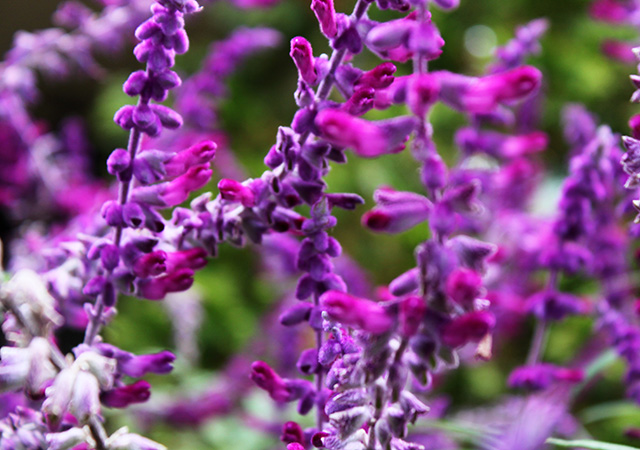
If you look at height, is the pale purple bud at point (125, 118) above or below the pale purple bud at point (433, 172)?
above

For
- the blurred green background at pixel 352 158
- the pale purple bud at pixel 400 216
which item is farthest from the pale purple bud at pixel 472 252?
the blurred green background at pixel 352 158

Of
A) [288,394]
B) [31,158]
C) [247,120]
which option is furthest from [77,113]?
[288,394]

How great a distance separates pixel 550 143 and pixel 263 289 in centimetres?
101

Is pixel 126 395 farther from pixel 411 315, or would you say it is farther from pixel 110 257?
pixel 411 315

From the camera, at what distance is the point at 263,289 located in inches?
74.4

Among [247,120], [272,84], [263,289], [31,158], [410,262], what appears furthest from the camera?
[272,84]

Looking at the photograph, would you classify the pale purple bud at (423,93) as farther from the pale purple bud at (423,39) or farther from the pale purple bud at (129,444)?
the pale purple bud at (129,444)

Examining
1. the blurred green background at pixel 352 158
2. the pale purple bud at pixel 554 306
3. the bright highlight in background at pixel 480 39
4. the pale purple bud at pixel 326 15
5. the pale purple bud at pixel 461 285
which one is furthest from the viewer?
the bright highlight in background at pixel 480 39

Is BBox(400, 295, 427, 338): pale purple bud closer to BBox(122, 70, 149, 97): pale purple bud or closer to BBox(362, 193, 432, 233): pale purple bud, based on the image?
BBox(362, 193, 432, 233): pale purple bud

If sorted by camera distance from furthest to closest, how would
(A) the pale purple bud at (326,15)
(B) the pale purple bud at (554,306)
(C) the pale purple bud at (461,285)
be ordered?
(B) the pale purple bud at (554,306)
(A) the pale purple bud at (326,15)
(C) the pale purple bud at (461,285)

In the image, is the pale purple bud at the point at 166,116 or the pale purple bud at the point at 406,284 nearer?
the pale purple bud at the point at 406,284

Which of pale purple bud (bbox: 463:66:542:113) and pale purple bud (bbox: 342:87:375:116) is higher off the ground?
pale purple bud (bbox: 342:87:375:116)

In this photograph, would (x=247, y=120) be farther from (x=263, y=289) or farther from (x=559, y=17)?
(x=559, y=17)

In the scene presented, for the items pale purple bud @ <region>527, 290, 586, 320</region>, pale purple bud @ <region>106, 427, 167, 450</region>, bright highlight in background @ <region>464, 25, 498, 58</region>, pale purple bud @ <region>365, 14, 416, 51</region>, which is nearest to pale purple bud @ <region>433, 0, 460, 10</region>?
pale purple bud @ <region>365, 14, 416, 51</region>
